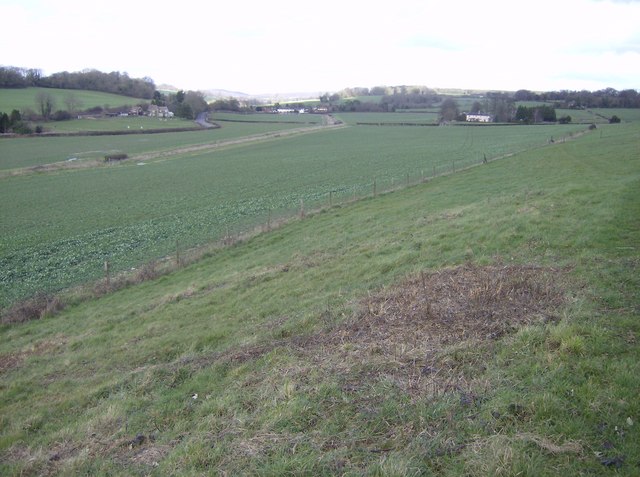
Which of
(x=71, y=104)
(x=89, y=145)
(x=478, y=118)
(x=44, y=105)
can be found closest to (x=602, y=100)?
(x=478, y=118)

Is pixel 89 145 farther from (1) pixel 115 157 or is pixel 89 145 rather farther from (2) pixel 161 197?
(2) pixel 161 197

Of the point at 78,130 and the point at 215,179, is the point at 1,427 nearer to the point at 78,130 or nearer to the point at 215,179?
the point at 215,179

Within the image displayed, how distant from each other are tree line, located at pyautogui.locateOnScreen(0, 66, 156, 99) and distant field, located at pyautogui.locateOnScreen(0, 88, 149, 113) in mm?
5196

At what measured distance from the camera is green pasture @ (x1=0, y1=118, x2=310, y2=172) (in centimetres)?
6650

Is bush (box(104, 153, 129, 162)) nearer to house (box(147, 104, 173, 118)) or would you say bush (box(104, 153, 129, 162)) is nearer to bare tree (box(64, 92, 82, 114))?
bare tree (box(64, 92, 82, 114))

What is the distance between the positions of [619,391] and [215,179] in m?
44.7

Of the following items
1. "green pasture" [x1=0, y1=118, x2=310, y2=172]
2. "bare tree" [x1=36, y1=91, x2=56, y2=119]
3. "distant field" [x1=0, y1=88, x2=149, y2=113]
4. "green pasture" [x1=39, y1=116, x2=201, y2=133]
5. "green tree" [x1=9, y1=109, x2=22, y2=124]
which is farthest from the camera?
"bare tree" [x1=36, y1=91, x2=56, y2=119]

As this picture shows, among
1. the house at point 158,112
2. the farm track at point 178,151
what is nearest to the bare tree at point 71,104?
the house at point 158,112

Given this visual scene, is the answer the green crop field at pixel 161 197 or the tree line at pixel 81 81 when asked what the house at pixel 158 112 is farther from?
the green crop field at pixel 161 197

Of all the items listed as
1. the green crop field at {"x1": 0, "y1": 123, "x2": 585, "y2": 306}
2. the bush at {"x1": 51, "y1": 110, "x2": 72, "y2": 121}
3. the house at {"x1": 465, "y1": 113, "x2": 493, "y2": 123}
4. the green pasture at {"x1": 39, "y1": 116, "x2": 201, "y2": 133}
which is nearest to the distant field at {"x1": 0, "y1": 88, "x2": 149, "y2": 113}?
the bush at {"x1": 51, "y1": 110, "x2": 72, "y2": 121}

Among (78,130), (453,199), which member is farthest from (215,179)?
(78,130)

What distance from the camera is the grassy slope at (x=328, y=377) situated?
534cm

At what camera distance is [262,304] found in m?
13.0

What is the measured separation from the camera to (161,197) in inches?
1533
